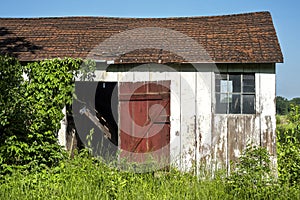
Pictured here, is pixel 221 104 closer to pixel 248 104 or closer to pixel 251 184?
pixel 248 104

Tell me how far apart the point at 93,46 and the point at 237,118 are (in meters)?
4.16

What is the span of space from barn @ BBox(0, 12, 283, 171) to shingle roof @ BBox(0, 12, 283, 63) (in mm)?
26

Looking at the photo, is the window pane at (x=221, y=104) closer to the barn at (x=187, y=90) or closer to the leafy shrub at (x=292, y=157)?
the barn at (x=187, y=90)

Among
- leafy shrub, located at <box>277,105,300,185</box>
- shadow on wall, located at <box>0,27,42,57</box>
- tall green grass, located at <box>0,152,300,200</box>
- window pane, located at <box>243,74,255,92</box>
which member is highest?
shadow on wall, located at <box>0,27,42,57</box>

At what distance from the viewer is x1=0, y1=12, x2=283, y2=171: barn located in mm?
9844

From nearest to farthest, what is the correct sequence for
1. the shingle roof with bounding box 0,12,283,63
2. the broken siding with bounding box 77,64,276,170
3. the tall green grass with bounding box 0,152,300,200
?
the tall green grass with bounding box 0,152,300,200, the broken siding with bounding box 77,64,276,170, the shingle roof with bounding box 0,12,283,63

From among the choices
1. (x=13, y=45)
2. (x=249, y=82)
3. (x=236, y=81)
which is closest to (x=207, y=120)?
(x=236, y=81)

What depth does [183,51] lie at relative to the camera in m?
10.5

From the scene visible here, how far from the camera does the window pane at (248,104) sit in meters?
9.95

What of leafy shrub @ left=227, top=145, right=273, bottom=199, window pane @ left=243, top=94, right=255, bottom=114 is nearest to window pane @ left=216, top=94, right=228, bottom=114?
window pane @ left=243, top=94, right=255, bottom=114

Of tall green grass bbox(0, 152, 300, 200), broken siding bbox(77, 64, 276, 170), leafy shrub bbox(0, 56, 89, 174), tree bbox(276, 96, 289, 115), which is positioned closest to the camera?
tall green grass bbox(0, 152, 300, 200)

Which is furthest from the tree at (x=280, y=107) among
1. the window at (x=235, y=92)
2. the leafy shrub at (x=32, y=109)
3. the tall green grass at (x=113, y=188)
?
the leafy shrub at (x=32, y=109)

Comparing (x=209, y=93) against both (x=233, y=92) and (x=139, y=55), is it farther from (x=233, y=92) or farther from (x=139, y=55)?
(x=139, y=55)

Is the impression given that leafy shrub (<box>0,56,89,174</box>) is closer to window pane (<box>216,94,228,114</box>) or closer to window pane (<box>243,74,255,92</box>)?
window pane (<box>216,94,228,114</box>)
